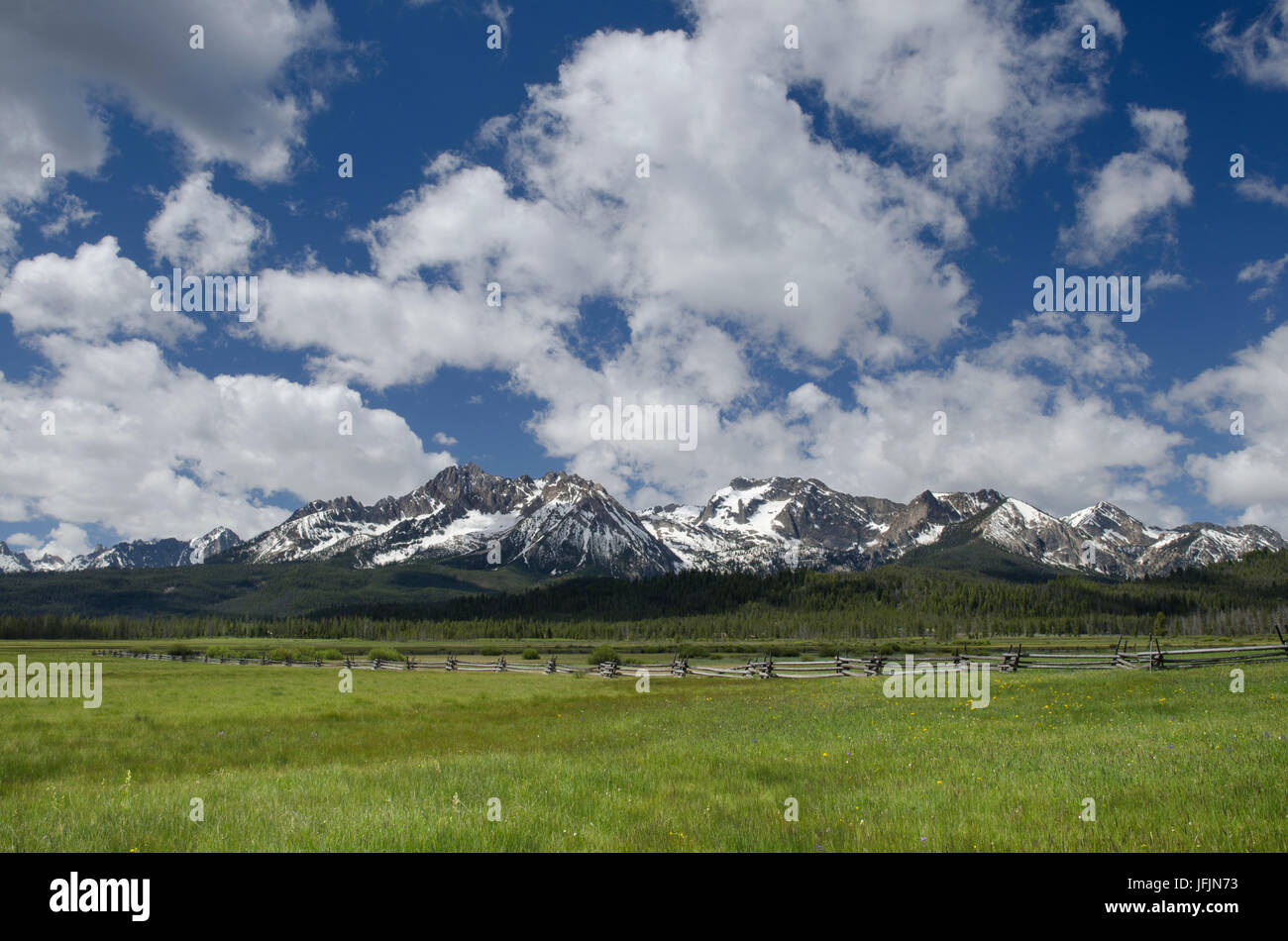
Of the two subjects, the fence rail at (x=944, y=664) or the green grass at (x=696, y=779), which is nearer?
the green grass at (x=696, y=779)

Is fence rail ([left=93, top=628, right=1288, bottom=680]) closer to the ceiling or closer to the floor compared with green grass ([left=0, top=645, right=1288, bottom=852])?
closer to the floor

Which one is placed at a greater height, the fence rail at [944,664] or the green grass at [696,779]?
the green grass at [696,779]

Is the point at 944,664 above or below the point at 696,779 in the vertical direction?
below

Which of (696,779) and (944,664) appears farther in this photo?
(944,664)

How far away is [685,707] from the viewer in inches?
1185

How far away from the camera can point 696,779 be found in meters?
12.7

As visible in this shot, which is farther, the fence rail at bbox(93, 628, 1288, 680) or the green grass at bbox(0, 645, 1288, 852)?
the fence rail at bbox(93, 628, 1288, 680)

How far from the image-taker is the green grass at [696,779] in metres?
8.47

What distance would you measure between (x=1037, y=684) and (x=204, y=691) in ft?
142

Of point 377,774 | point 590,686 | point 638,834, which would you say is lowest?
point 590,686

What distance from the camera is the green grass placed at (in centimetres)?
847
